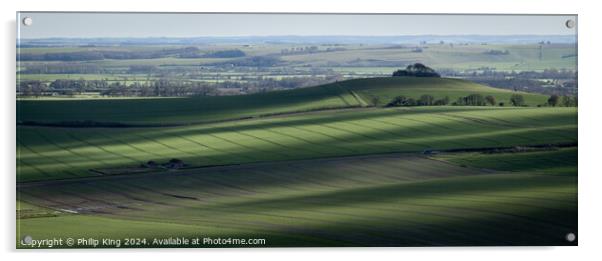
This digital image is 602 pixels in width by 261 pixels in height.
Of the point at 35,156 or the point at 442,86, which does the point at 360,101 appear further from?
the point at 35,156

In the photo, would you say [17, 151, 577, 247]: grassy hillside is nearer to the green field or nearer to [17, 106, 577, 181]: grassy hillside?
the green field

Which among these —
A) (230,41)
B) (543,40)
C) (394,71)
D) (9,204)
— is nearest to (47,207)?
(9,204)

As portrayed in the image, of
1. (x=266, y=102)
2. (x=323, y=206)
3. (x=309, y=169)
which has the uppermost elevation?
(x=266, y=102)

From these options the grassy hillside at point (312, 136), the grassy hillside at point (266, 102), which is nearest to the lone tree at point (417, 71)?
the grassy hillside at point (266, 102)

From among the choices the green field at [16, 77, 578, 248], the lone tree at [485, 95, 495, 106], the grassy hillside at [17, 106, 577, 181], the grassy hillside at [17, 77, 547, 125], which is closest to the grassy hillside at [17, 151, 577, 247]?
the green field at [16, 77, 578, 248]

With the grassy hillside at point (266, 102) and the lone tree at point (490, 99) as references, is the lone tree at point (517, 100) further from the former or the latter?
the lone tree at point (490, 99)

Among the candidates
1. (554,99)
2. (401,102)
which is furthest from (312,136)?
(554,99)

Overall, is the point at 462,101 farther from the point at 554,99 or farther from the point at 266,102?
the point at 266,102
